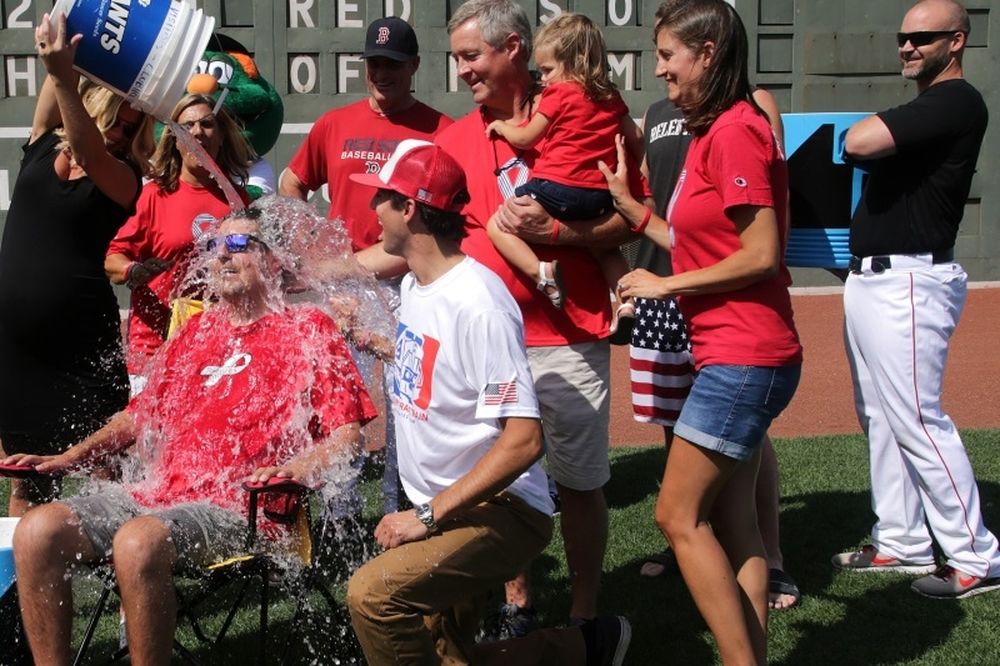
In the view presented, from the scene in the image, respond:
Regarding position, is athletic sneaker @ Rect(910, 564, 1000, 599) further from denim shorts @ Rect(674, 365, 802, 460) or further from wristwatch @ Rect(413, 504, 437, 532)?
wristwatch @ Rect(413, 504, 437, 532)

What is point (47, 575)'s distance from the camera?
3602mm

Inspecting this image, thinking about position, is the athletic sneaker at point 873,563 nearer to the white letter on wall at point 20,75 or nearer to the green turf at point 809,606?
the green turf at point 809,606

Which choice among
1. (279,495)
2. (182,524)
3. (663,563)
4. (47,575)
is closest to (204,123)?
(279,495)

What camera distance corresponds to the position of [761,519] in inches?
192

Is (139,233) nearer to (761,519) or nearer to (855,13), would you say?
(761,519)

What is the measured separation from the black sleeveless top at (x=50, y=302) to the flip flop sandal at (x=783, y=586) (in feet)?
8.17

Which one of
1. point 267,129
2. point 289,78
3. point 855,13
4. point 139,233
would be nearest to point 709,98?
point 139,233

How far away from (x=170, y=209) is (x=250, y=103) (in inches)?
57.7

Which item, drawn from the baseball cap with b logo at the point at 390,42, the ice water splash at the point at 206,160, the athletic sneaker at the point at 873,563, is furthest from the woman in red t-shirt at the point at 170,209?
the athletic sneaker at the point at 873,563

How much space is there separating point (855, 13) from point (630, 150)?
28.4 feet

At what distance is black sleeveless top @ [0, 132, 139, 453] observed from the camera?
14.7ft

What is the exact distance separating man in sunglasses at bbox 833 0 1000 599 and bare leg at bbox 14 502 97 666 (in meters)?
2.89

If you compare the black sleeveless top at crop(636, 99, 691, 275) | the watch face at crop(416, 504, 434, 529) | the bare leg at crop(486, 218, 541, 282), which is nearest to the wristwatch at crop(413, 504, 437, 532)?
the watch face at crop(416, 504, 434, 529)

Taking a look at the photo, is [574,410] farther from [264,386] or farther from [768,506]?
[264,386]
